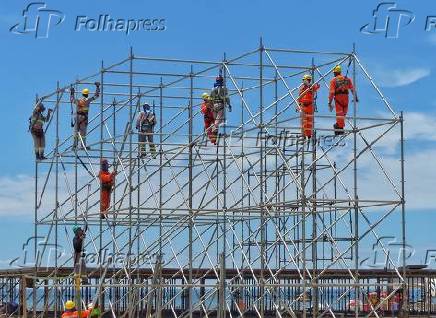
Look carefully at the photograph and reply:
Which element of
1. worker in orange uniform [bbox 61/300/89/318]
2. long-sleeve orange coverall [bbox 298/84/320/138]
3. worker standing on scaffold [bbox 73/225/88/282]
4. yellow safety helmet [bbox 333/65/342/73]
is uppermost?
yellow safety helmet [bbox 333/65/342/73]

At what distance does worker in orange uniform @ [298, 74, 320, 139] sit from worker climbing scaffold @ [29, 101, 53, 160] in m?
9.13

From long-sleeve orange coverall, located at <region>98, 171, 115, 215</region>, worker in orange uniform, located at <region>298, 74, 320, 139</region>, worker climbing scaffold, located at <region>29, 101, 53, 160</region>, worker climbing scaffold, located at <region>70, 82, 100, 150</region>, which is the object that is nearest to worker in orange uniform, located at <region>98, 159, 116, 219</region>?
long-sleeve orange coverall, located at <region>98, 171, 115, 215</region>

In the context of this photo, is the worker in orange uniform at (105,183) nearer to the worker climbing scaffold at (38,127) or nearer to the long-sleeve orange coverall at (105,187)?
the long-sleeve orange coverall at (105,187)

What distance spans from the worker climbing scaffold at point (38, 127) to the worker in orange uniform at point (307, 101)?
359 inches

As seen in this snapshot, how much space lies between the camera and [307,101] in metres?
29.6

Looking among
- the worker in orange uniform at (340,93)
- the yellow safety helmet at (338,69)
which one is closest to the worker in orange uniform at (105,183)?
the worker in orange uniform at (340,93)

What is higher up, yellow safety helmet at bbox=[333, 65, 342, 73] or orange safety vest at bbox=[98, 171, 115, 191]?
yellow safety helmet at bbox=[333, 65, 342, 73]

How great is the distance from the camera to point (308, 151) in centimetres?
3092

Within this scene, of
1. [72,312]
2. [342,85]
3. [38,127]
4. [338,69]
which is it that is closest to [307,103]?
[338,69]

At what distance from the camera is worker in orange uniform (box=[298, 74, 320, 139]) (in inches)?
1109

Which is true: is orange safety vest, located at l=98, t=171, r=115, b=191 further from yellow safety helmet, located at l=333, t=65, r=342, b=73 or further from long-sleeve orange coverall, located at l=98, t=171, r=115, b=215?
yellow safety helmet, located at l=333, t=65, r=342, b=73

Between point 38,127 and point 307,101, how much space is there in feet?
32.9

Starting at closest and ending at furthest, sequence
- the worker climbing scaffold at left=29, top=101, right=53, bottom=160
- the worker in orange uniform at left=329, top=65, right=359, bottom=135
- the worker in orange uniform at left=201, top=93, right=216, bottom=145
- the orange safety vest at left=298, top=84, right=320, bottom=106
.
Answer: the worker in orange uniform at left=329, top=65, right=359, bottom=135 < the orange safety vest at left=298, top=84, right=320, bottom=106 < the worker in orange uniform at left=201, top=93, right=216, bottom=145 < the worker climbing scaffold at left=29, top=101, right=53, bottom=160

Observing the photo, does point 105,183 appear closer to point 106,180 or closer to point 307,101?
point 106,180
